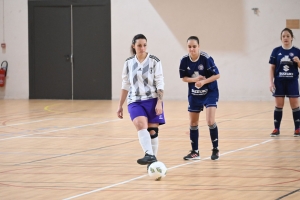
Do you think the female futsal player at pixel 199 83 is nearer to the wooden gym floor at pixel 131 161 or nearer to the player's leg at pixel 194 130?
the player's leg at pixel 194 130

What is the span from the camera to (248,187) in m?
6.22

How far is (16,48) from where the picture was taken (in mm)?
20562

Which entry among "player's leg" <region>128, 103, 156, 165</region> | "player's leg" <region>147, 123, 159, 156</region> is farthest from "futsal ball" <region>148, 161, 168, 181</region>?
"player's leg" <region>147, 123, 159, 156</region>

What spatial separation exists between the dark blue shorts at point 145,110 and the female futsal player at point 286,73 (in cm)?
357

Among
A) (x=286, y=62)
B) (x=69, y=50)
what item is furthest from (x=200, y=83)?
(x=69, y=50)

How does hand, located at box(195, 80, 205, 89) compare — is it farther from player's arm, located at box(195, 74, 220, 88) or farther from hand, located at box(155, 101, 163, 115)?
hand, located at box(155, 101, 163, 115)

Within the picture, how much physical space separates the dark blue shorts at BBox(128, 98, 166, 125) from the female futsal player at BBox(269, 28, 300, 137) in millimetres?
3572

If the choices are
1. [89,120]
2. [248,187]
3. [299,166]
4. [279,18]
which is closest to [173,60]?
[279,18]

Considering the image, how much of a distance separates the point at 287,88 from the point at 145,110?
3949mm

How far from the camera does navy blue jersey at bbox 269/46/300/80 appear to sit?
10.1m

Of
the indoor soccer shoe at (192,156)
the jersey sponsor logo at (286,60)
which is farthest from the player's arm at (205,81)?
Answer: the jersey sponsor logo at (286,60)

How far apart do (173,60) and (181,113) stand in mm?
4471

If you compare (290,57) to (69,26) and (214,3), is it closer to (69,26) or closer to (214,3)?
(214,3)

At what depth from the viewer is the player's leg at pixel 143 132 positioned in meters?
6.89
